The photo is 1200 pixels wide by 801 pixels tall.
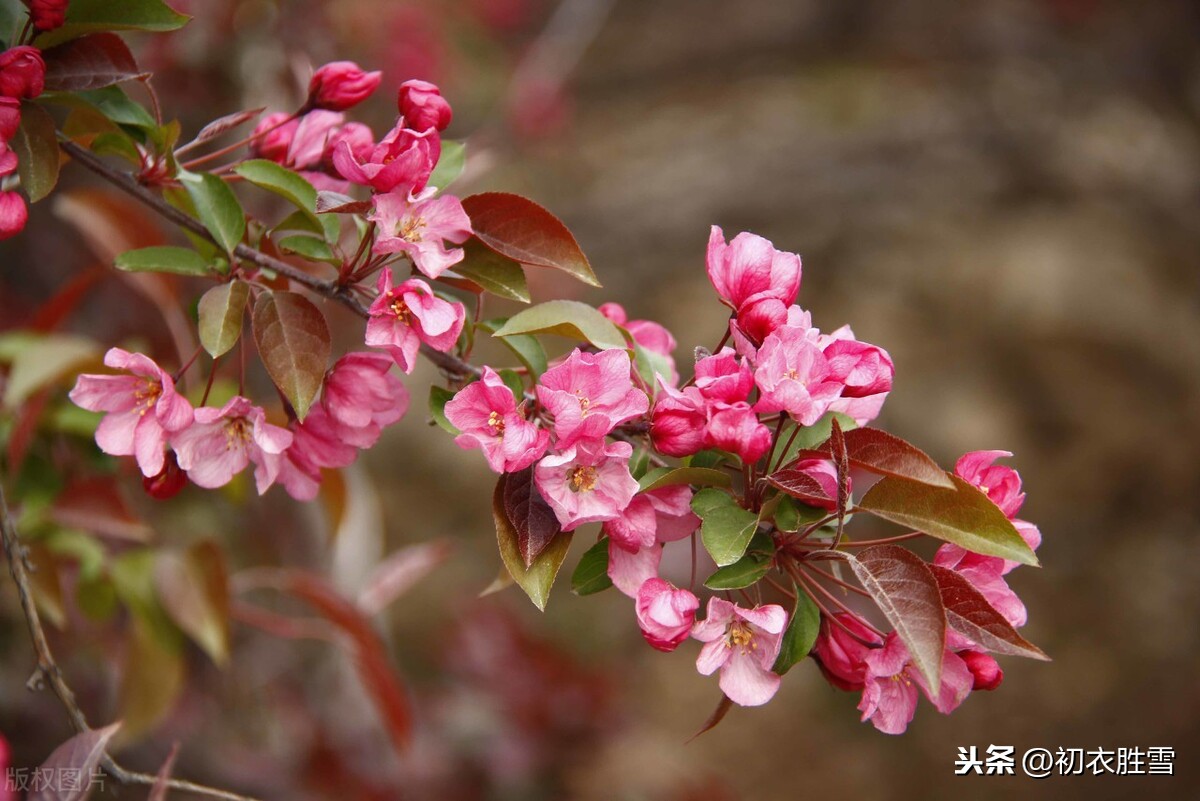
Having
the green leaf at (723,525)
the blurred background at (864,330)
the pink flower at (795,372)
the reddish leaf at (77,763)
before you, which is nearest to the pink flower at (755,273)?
the pink flower at (795,372)

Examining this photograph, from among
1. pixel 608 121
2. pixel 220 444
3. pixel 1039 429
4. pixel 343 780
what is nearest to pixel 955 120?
pixel 1039 429

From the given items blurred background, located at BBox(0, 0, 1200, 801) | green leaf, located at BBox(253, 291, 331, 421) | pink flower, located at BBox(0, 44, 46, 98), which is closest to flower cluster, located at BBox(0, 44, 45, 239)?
pink flower, located at BBox(0, 44, 46, 98)

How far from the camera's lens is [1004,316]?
3.07m

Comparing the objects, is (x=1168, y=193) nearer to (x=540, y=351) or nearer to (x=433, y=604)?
(x=433, y=604)

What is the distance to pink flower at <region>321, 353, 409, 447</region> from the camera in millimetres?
725

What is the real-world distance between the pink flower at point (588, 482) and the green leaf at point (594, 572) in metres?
0.05

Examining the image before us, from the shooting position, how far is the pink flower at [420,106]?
2.31 ft

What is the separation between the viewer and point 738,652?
68 cm

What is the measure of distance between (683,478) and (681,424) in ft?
0.13

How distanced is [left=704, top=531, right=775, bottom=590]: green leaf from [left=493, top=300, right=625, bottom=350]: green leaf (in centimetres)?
18

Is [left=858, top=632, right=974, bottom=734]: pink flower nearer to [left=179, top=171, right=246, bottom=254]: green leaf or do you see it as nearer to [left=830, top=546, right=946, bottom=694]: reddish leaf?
[left=830, top=546, right=946, bottom=694]: reddish leaf

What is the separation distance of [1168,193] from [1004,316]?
0.72 metres

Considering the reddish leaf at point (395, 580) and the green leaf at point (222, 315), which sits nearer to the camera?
the green leaf at point (222, 315)

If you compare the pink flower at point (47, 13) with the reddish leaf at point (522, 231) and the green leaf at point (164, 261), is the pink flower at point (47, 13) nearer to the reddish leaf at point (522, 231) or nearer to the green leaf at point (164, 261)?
the green leaf at point (164, 261)
